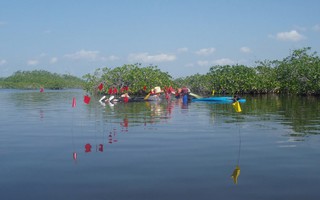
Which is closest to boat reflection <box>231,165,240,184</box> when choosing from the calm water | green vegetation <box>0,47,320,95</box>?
the calm water

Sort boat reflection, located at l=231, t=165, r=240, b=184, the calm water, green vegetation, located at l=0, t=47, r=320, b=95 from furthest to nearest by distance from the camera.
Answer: green vegetation, located at l=0, t=47, r=320, b=95 < boat reflection, located at l=231, t=165, r=240, b=184 < the calm water

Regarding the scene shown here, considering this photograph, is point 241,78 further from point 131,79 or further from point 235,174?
point 235,174

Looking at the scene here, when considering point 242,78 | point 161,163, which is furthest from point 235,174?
point 242,78

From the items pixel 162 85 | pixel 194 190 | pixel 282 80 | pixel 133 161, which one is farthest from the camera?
pixel 162 85

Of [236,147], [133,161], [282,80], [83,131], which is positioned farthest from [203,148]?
[282,80]

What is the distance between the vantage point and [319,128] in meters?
13.4

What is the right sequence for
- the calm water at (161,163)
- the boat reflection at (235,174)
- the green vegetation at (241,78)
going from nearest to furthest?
the calm water at (161,163)
the boat reflection at (235,174)
the green vegetation at (241,78)

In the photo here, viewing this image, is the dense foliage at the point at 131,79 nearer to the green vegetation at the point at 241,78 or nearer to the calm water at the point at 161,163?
the green vegetation at the point at 241,78

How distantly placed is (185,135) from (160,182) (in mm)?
5596

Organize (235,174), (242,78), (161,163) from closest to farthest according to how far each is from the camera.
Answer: (235,174) → (161,163) → (242,78)

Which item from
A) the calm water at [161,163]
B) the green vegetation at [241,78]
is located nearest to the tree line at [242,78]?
the green vegetation at [241,78]

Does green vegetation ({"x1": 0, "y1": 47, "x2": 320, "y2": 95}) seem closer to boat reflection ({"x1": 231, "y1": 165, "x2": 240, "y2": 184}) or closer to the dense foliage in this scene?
the dense foliage

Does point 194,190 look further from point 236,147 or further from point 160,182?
point 236,147

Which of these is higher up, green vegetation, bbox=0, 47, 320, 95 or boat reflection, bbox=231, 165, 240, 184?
green vegetation, bbox=0, 47, 320, 95
